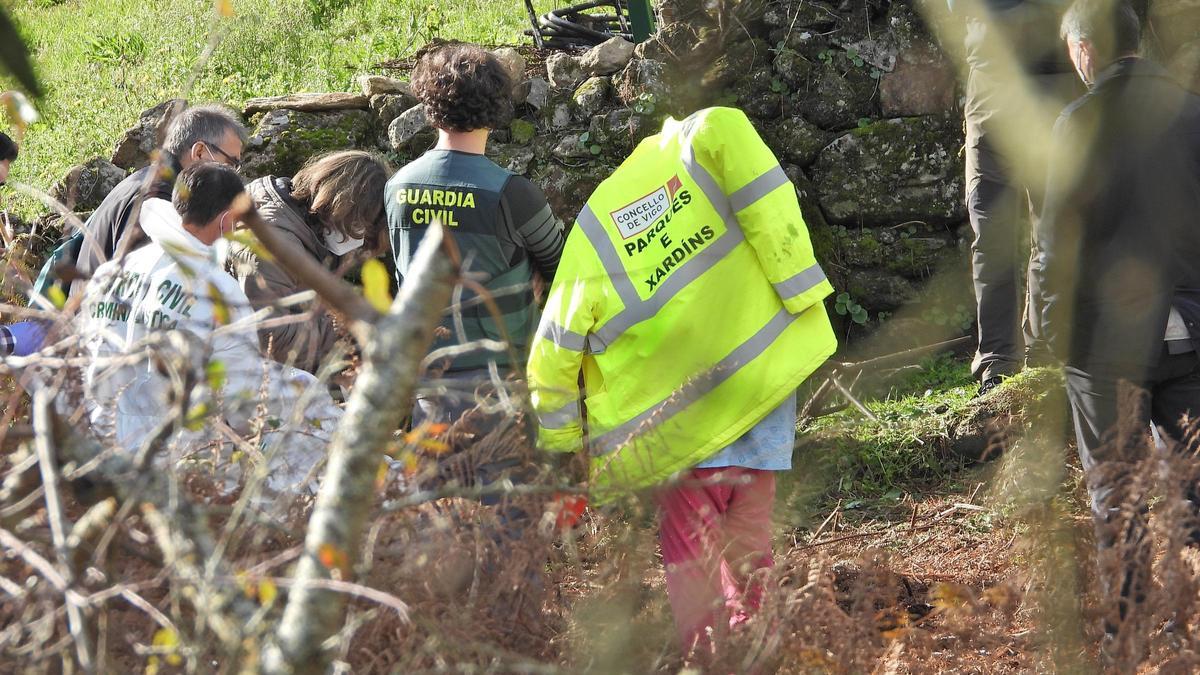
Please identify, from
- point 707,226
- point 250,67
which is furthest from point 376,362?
point 250,67

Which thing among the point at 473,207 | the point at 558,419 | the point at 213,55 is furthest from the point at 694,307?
the point at 213,55

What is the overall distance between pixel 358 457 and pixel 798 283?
1986 millimetres

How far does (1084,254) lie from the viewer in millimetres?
3553

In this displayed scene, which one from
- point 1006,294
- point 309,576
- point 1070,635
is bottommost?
point 1006,294

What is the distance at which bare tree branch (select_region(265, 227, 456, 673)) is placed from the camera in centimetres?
149

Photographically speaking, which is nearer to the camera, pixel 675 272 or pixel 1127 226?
pixel 675 272

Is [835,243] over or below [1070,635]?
below

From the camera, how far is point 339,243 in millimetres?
4098

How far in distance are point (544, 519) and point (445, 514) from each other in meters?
0.22

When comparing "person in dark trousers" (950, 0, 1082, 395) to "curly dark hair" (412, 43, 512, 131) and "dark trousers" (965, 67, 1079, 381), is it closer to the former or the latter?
"dark trousers" (965, 67, 1079, 381)

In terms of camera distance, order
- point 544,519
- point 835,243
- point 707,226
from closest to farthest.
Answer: point 544,519 < point 707,226 < point 835,243

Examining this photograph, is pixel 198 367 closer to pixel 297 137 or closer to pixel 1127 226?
pixel 1127 226

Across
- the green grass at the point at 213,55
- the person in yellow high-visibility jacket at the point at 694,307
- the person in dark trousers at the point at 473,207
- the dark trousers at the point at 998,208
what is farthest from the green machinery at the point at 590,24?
the person in yellow high-visibility jacket at the point at 694,307

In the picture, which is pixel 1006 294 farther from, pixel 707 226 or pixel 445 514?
pixel 445 514
